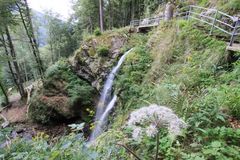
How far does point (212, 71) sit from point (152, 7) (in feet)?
55.0

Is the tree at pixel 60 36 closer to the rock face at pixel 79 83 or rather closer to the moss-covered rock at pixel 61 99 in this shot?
the rock face at pixel 79 83

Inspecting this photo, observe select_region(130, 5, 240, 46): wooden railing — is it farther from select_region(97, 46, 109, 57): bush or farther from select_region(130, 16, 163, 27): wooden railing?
select_region(97, 46, 109, 57): bush

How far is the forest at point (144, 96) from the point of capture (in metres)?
2.59

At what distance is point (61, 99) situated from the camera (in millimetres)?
12031

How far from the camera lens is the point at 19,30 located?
982 inches

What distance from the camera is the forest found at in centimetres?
259

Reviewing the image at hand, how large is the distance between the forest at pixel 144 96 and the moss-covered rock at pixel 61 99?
6cm

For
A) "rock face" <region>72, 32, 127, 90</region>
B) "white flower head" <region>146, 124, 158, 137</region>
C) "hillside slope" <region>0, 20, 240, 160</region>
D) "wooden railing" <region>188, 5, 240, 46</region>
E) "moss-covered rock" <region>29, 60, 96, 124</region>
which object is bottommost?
"moss-covered rock" <region>29, 60, 96, 124</region>

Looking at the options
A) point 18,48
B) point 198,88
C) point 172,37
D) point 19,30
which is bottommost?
point 18,48

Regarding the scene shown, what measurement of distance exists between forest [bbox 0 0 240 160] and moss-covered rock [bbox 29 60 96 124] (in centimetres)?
6

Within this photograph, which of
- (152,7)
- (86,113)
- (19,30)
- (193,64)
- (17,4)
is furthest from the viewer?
(19,30)

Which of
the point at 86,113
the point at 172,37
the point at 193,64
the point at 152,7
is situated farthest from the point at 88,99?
the point at 152,7

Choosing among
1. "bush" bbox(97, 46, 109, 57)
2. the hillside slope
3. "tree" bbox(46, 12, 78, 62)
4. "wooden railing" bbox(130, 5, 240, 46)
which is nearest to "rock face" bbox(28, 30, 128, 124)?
"bush" bbox(97, 46, 109, 57)

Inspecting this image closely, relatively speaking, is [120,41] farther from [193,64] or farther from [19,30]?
[19,30]
